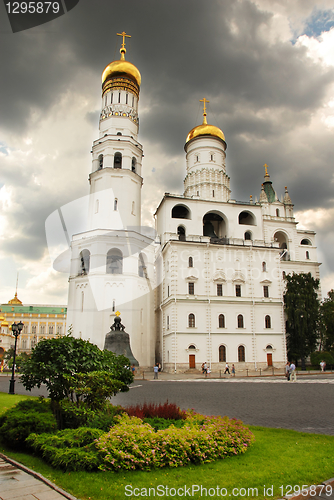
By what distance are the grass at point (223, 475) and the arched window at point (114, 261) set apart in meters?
32.7

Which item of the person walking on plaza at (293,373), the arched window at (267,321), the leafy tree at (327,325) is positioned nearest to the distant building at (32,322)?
the arched window at (267,321)

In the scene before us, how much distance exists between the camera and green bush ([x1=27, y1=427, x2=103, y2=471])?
18.4 feet

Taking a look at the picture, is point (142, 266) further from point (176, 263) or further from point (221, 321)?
point (221, 321)

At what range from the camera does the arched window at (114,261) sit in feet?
129

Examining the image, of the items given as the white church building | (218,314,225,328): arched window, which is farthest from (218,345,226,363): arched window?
(218,314,225,328): arched window

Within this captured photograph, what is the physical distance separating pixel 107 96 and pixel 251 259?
88.1ft

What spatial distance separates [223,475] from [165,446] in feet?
3.53

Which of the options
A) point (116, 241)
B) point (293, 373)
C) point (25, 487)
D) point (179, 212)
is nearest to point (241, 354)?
point (293, 373)

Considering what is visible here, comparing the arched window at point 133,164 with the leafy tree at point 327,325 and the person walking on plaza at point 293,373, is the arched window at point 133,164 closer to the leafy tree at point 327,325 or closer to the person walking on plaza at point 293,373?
the leafy tree at point 327,325

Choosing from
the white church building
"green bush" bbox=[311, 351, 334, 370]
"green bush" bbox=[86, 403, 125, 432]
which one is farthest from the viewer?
the white church building

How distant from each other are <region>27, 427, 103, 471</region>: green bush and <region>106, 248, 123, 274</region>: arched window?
32645 mm

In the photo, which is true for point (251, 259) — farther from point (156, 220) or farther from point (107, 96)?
point (107, 96)

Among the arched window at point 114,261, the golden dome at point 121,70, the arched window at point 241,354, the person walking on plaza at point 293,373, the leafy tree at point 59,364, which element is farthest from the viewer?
the golden dome at point 121,70

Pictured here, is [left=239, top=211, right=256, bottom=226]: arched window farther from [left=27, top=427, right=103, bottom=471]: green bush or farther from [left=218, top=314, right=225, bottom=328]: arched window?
[left=27, top=427, right=103, bottom=471]: green bush
